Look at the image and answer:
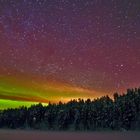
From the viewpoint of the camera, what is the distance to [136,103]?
200 metres

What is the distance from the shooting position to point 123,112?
622 feet

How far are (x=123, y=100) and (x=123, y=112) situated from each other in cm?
1151

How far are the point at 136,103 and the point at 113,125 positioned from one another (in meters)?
17.0

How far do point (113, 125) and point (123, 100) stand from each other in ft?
47.3

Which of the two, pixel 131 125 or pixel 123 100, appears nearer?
pixel 131 125

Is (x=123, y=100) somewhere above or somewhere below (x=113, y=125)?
above

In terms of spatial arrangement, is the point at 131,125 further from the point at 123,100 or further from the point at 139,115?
the point at 123,100

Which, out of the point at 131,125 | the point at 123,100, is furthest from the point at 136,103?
the point at 131,125

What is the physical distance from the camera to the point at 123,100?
655ft

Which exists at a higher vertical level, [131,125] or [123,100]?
[123,100]

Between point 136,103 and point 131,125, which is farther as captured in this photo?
point 136,103

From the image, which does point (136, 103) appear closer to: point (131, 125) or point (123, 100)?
point (123, 100)

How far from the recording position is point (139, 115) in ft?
615

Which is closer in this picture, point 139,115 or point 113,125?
point 139,115
